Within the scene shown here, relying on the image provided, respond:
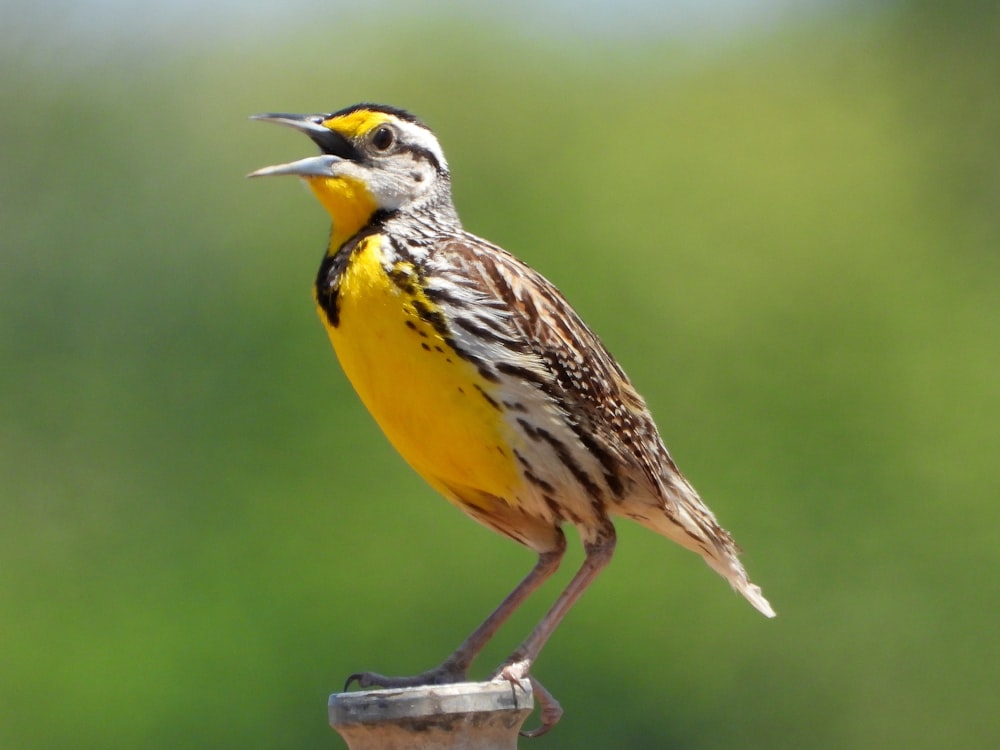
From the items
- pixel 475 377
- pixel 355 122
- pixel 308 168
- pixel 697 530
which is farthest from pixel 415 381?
pixel 697 530

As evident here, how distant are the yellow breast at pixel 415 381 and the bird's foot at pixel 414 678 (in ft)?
1.83

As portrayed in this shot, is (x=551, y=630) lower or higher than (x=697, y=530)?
lower

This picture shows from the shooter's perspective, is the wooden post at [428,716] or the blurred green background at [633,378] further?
the blurred green background at [633,378]

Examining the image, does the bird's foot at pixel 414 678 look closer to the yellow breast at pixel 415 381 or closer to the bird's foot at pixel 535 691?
the bird's foot at pixel 535 691

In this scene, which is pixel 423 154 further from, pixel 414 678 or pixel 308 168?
pixel 414 678

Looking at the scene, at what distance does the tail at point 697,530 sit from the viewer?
6078 mm

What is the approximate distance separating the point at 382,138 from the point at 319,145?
0.68 feet

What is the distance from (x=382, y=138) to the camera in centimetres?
605

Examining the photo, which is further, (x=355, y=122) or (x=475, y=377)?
(x=355, y=122)

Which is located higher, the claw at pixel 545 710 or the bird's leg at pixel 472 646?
the bird's leg at pixel 472 646

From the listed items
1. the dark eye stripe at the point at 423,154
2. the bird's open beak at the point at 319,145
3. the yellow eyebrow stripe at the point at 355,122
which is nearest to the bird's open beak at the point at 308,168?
the bird's open beak at the point at 319,145

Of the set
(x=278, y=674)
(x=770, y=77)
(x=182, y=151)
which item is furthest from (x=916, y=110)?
(x=278, y=674)

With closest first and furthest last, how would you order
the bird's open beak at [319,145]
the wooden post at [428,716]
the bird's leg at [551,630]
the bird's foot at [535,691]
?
the wooden post at [428,716] < the bird's foot at [535,691] < the bird's leg at [551,630] < the bird's open beak at [319,145]

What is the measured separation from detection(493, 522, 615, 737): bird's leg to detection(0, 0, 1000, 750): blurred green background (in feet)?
24.9
